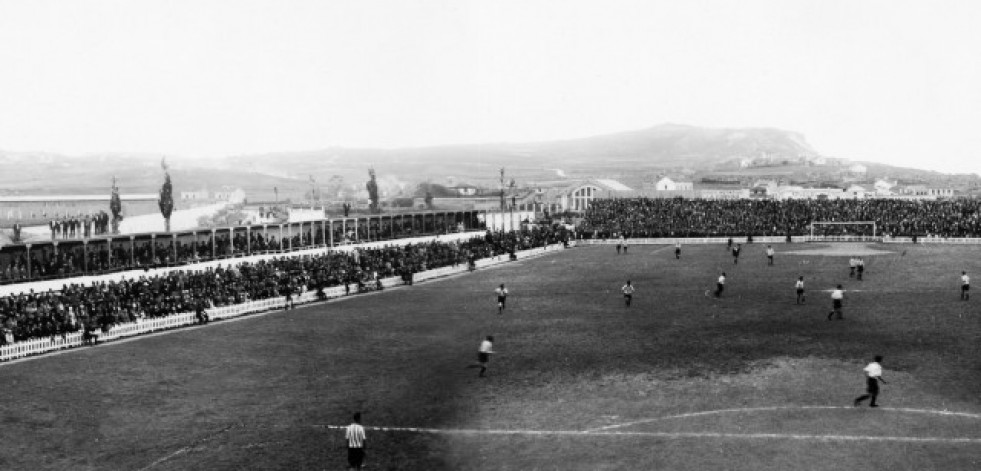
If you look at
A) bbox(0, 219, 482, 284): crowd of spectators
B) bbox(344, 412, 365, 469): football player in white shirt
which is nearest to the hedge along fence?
bbox(0, 219, 482, 284): crowd of spectators

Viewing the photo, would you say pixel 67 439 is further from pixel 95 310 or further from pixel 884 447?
pixel 884 447

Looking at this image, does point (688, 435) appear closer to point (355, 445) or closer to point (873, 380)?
point (873, 380)

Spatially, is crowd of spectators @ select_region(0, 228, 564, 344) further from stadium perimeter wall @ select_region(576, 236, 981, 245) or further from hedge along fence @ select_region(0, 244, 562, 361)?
stadium perimeter wall @ select_region(576, 236, 981, 245)

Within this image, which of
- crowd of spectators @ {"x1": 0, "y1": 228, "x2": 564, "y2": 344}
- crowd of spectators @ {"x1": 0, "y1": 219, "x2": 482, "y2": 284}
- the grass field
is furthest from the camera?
crowd of spectators @ {"x1": 0, "y1": 219, "x2": 482, "y2": 284}

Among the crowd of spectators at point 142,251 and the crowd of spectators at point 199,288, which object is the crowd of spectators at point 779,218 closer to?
the crowd of spectators at point 199,288

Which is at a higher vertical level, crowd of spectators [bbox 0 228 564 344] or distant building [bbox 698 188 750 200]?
crowd of spectators [bbox 0 228 564 344]
